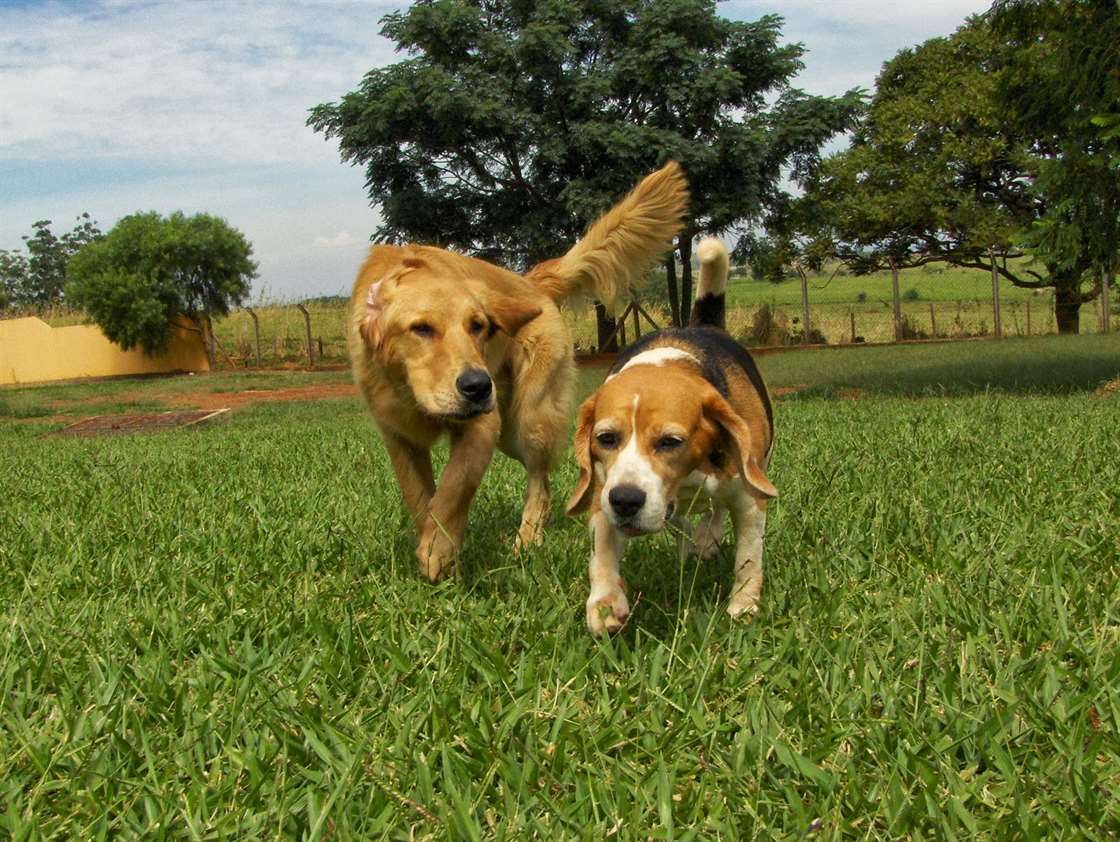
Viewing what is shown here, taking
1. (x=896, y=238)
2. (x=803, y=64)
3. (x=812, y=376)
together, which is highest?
(x=803, y=64)

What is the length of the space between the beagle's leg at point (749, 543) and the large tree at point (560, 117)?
25789mm

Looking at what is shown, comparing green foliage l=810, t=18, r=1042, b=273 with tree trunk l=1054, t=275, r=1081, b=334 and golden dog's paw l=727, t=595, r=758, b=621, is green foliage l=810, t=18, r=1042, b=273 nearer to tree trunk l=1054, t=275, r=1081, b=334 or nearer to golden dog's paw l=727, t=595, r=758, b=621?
tree trunk l=1054, t=275, r=1081, b=334

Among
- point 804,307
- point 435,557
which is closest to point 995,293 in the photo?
point 804,307

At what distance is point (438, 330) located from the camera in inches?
148

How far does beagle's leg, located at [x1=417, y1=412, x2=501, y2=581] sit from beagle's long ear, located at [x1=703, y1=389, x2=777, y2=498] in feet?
3.87

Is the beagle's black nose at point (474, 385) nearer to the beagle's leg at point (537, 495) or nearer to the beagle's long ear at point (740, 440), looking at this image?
the beagle's long ear at point (740, 440)

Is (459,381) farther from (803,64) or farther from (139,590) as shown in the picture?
(803,64)

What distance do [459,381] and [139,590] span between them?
1363mm

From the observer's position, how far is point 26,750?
209 cm

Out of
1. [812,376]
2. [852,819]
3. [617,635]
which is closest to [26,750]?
[617,635]

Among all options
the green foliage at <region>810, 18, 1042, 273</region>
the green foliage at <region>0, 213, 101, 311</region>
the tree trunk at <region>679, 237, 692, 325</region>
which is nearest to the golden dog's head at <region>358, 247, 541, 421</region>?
the tree trunk at <region>679, 237, 692, 325</region>

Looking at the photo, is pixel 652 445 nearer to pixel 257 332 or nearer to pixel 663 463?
pixel 663 463

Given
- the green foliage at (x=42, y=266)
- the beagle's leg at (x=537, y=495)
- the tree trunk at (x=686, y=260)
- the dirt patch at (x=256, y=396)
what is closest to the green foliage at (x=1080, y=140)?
the beagle's leg at (x=537, y=495)

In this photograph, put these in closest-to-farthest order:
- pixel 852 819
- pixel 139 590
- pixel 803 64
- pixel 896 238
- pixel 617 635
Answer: pixel 852 819 < pixel 617 635 < pixel 139 590 < pixel 803 64 < pixel 896 238
